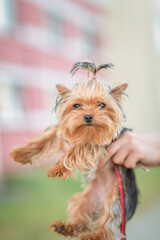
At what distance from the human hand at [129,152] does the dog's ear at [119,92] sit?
0.42 ft

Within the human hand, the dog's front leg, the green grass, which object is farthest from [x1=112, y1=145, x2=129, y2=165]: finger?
the green grass

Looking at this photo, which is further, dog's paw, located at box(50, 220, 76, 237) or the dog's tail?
the dog's tail

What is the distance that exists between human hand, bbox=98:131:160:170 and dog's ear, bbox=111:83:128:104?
127mm

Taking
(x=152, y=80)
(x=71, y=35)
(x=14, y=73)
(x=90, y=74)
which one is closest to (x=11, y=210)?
(x=152, y=80)

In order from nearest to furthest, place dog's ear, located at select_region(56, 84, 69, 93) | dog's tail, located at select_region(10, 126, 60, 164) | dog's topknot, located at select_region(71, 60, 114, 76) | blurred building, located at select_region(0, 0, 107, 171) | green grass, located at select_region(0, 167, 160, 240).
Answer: dog's topknot, located at select_region(71, 60, 114, 76), dog's ear, located at select_region(56, 84, 69, 93), dog's tail, located at select_region(10, 126, 60, 164), green grass, located at select_region(0, 167, 160, 240), blurred building, located at select_region(0, 0, 107, 171)

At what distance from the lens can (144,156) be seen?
1.07 m

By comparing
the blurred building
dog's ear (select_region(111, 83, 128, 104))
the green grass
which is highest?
the blurred building

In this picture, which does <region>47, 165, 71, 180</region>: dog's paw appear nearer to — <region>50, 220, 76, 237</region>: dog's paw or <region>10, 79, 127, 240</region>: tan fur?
<region>10, 79, 127, 240</region>: tan fur

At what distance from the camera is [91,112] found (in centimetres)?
95

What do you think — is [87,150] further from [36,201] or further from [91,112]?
[36,201]

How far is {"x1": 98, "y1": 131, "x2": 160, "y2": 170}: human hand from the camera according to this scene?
1.04m

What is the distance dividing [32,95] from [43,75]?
538 millimetres

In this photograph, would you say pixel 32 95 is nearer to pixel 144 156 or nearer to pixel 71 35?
pixel 71 35

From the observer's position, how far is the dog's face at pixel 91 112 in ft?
3.09
